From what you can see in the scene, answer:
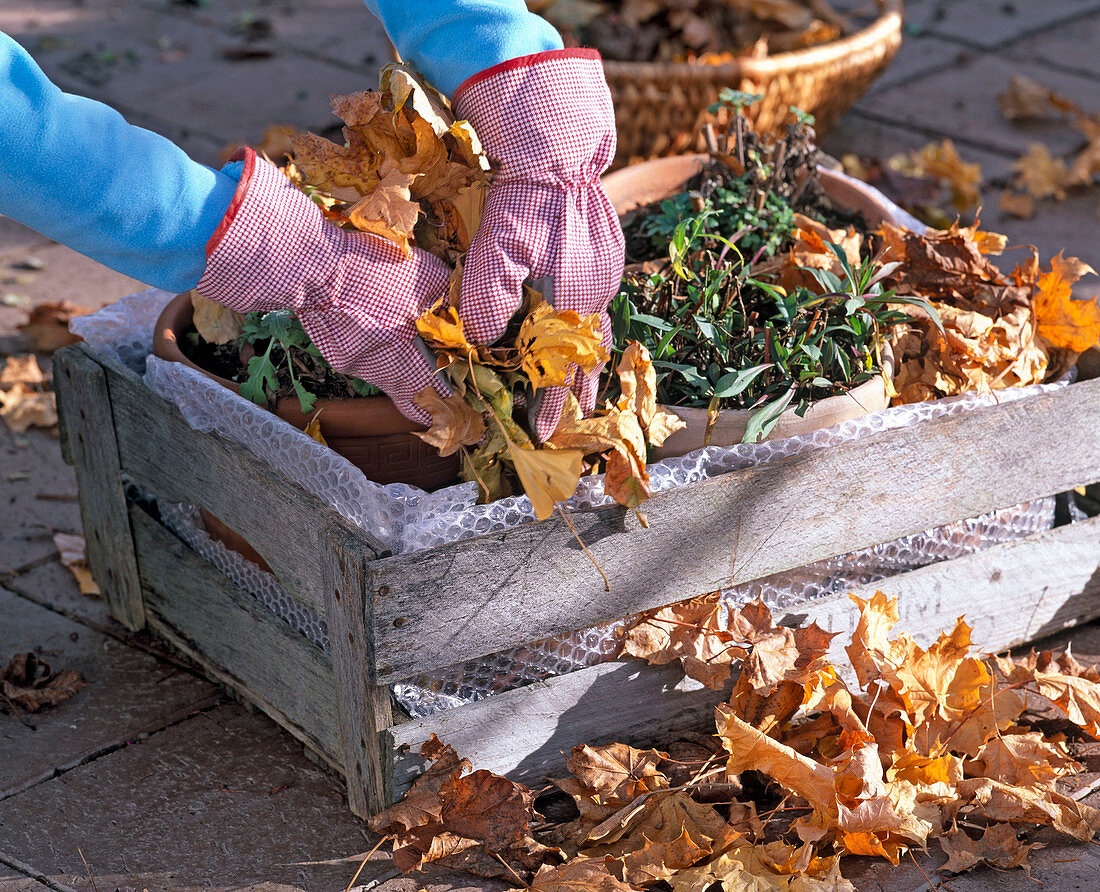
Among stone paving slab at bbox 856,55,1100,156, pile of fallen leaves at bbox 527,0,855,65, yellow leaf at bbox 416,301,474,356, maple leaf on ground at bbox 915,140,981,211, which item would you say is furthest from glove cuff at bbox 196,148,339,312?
stone paving slab at bbox 856,55,1100,156

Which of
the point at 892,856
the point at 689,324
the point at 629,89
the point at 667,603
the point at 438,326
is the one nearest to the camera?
the point at 438,326

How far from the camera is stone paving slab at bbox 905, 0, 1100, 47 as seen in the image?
5262 millimetres

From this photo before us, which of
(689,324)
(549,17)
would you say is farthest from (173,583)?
(549,17)

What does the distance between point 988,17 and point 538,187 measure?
459cm

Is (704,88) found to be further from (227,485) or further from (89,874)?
(89,874)

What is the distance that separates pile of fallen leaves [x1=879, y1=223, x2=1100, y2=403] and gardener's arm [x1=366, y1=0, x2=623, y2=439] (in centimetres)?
67

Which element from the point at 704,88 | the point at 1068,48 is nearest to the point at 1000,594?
the point at 704,88

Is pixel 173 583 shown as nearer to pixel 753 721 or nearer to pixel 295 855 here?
pixel 295 855

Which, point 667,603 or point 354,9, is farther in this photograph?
point 354,9

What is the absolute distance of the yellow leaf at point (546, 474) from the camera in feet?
5.30

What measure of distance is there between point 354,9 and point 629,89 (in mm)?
2786

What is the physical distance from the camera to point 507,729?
5.84 feet

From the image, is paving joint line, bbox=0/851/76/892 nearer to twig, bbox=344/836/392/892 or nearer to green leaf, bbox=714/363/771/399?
twig, bbox=344/836/392/892

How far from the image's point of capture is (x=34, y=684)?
6.79 feet
